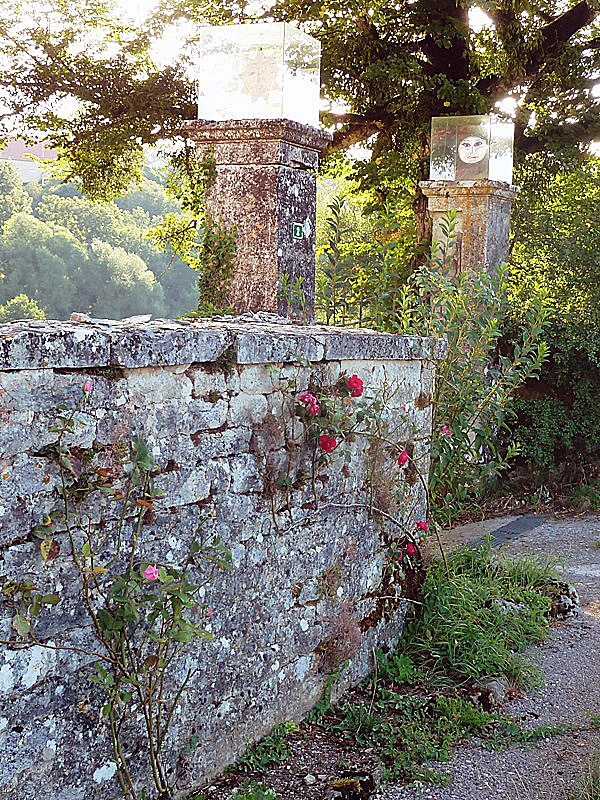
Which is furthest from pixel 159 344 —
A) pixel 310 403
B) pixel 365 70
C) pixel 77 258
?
pixel 77 258

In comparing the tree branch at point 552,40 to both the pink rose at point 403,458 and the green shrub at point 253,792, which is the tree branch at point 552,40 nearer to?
the pink rose at point 403,458

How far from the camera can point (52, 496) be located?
8.00ft

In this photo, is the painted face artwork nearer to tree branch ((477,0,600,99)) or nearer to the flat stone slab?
tree branch ((477,0,600,99))

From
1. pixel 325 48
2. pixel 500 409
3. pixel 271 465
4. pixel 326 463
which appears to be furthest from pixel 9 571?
pixel 325 48

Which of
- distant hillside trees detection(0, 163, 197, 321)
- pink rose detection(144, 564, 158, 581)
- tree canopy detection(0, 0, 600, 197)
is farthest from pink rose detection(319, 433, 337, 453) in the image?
distant hillside trees detection(0, 163, 197, 321)

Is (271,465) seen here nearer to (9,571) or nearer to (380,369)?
(380,369)

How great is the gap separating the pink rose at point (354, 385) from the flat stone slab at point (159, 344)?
10cm

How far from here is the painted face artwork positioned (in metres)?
9.03

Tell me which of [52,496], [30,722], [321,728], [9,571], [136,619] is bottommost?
[321,728]

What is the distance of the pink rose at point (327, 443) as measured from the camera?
12.0ft

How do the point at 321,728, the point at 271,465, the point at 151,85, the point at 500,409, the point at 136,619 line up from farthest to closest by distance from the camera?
the point at 151,85
the point at 500,409
the point at 321,728
the point at 271,465
the point at 136,619

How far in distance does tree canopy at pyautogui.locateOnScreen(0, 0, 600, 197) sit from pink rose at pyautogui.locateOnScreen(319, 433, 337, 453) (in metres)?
6.52

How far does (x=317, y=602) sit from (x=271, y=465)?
0.70 metres

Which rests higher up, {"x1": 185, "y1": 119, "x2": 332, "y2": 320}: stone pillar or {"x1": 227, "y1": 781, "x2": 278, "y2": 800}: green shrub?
{"x1": 185, "y1": 119, "x2": 332, "y2": 320}: stone pillar
